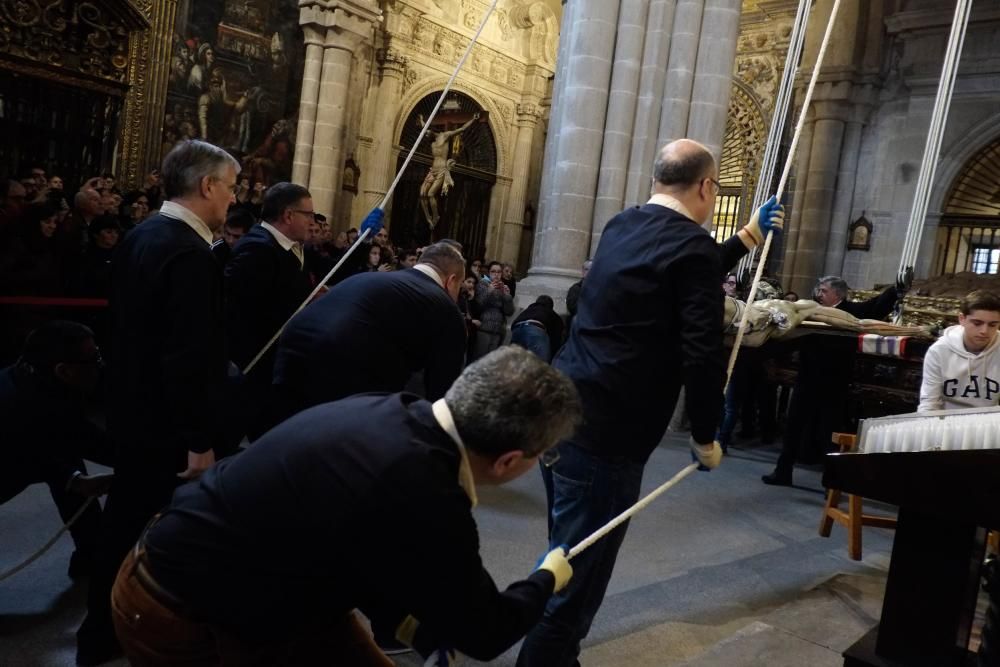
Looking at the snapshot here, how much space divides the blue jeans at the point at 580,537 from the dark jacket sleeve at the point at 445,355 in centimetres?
62

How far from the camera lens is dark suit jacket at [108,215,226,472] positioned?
235 centimetres

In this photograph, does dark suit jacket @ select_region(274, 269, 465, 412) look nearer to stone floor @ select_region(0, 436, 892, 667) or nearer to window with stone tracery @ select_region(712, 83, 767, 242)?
stone floor @ select_region(0, 436, 892, 667)

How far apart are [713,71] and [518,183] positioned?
31.6 ft

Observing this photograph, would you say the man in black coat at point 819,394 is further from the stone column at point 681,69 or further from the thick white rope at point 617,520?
the thick white rope at point 617,520

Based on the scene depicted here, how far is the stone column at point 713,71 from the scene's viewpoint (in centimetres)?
735

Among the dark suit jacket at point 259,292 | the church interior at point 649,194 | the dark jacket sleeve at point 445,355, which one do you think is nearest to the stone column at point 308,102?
the church interior at point 649,194

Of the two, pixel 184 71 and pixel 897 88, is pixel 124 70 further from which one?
pixel 897 88

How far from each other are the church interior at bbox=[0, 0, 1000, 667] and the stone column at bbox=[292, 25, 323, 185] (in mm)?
35

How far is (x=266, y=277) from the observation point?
3355 millimetres

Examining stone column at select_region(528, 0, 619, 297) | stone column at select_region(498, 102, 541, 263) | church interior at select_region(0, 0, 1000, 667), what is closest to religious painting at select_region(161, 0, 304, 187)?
church interior at select_region(0, 0, 1000, 667)

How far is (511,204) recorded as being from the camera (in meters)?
16.9

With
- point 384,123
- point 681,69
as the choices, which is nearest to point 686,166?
point 681,69

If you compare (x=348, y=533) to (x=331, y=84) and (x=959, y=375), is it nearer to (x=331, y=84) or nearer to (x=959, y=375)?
(x=959, y=375)

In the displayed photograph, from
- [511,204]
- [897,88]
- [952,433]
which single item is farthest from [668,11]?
[511,204]
